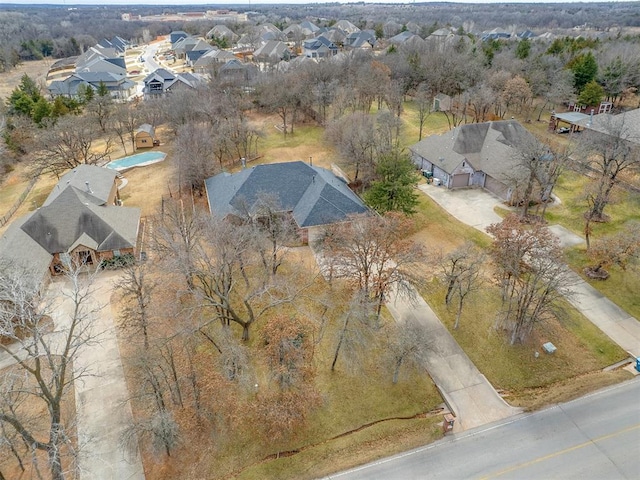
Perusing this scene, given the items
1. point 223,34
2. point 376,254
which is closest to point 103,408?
point 376,254

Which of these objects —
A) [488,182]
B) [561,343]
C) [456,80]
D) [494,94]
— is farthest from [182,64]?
[561,343]

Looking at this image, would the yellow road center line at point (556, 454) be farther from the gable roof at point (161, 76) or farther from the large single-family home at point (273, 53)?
the large single-family home at point (273, 53)

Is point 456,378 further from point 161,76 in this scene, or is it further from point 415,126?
point 161,76

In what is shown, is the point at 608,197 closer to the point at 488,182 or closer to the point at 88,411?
the point at 488,182

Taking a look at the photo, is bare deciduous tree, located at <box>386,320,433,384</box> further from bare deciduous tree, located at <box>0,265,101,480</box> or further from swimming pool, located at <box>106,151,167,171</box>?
swimming pool, located at <box>106,151,167,171</box>

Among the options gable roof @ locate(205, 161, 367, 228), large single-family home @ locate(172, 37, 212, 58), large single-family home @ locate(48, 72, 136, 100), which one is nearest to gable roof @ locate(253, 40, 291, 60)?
large single-family home @ locate(172, 37, 212, 58)

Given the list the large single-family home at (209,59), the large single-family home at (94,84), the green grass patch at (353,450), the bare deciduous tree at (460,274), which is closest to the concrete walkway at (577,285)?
the bare deciduous tree at (460,274)
